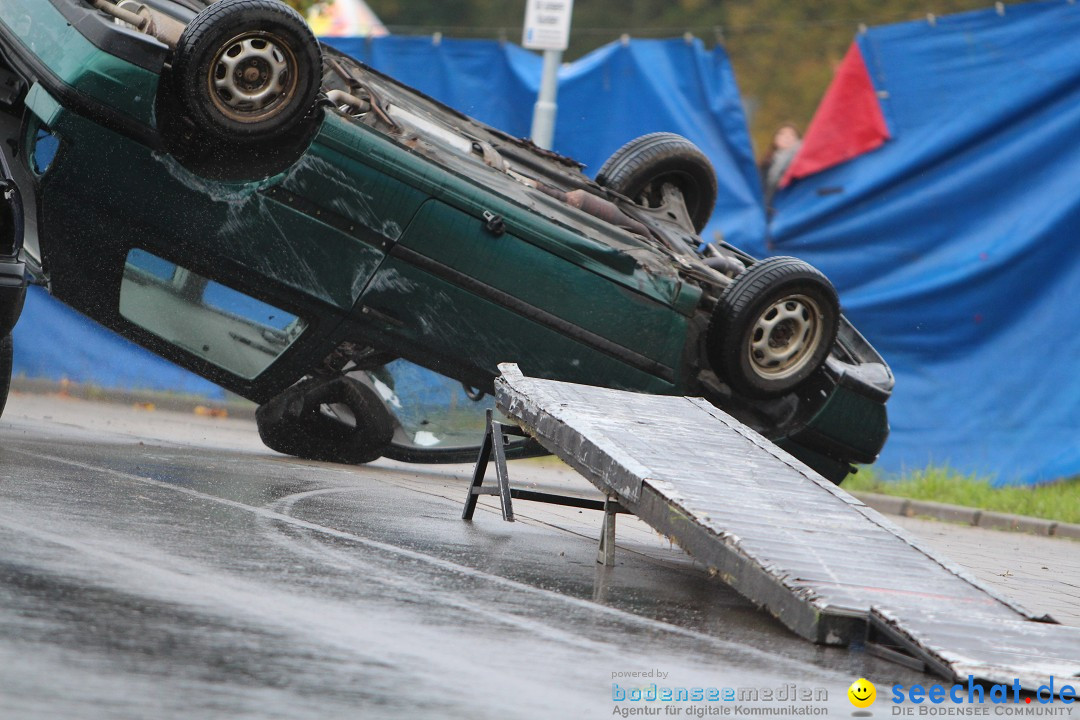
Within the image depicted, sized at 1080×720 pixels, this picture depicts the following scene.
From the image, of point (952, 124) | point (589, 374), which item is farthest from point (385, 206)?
point (952, 124)

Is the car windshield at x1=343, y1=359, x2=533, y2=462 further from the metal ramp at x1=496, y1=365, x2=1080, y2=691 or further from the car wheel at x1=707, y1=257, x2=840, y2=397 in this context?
the metal ramp at x1=496, y1=365, x2=1080, y2=691

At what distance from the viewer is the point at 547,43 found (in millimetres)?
11250

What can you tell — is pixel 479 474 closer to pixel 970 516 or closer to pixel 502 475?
pixel 502 475

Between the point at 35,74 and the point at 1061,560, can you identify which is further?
the point at 1061,560

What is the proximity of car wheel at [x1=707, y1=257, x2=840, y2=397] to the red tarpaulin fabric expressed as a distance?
4189 millimetres

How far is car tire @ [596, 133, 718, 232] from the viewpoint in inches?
351

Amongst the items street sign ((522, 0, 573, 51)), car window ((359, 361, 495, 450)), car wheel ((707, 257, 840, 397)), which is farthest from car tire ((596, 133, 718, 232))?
street sign ((522, 0, 573, 51))

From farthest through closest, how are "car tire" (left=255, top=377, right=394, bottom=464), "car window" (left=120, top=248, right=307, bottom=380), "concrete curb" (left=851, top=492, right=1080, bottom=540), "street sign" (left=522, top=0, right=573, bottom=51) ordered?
"street sign" (left=522, top=0, right=573, bottom=51), "concrete curb" (left=851, top=492, right=1080, bottom=540), "car tire" (left=255, top=377, right=394, bottom=464), "car window" (left=120, top=248, right=307, bottom=380)

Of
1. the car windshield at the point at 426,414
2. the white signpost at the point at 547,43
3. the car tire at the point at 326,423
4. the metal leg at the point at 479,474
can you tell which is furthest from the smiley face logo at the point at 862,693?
the white signpost at the point at 547,43

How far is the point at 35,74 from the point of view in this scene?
21.6ft

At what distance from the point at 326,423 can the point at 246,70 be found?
2655 mm

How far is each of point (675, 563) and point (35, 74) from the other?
Result: 371 cm

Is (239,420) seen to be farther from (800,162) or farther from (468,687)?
(468,687)

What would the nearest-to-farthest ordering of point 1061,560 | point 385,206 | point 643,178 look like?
point 385,206
point 1061,560
point 643,178
